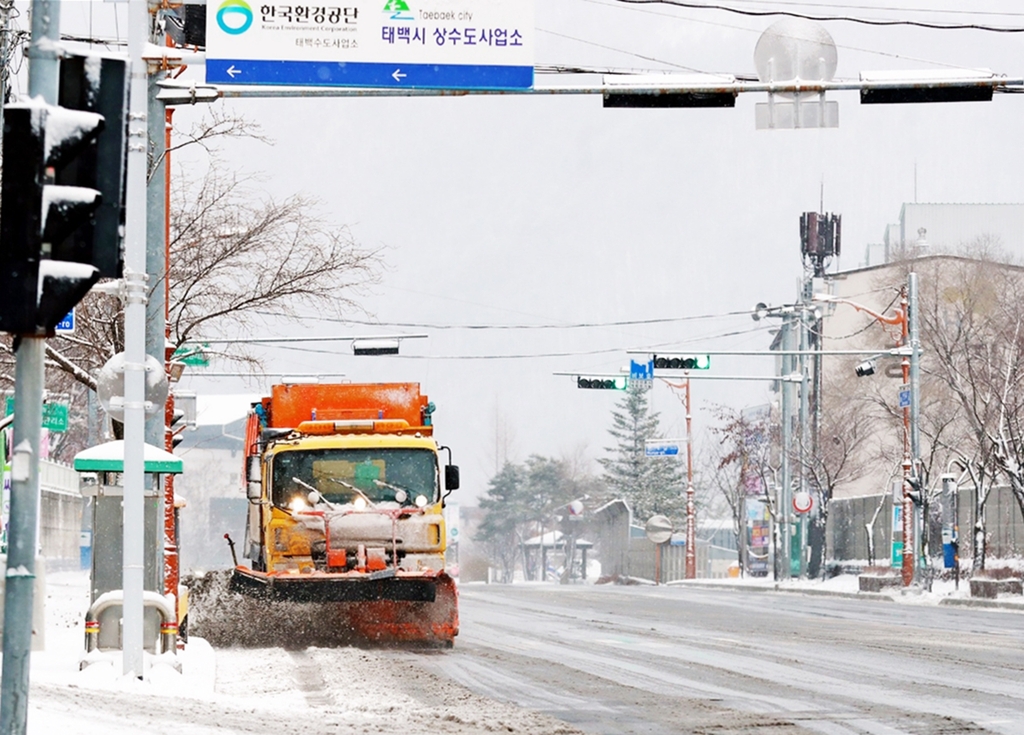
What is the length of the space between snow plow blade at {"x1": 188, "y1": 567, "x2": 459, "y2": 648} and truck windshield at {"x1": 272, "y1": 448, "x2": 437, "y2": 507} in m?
1.24

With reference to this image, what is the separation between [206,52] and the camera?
16469 mm

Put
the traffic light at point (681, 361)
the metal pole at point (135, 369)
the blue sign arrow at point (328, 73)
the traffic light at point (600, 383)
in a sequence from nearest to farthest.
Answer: the metal pole at point (135, 369)
the blue sign arrow at point (328, 73)
the traffic light at point (681, 361)
the traffic light at point (600, 383)

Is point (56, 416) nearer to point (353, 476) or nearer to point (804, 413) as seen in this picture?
point (353, 476)

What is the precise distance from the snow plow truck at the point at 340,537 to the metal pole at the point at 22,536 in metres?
13.0

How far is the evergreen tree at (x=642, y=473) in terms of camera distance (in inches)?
5002

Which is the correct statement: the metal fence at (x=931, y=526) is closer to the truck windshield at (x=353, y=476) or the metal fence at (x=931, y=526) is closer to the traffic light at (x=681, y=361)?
the traffic light at (x=681, y=361)

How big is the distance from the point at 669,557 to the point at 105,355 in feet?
222

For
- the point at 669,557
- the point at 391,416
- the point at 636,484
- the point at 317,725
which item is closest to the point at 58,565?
the point at 669,557

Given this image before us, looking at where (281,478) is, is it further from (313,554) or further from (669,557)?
(669,557)

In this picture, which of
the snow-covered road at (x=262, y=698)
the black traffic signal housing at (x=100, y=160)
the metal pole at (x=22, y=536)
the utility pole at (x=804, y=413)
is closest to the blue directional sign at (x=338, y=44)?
the snow-covered road at (x=262, y=698)

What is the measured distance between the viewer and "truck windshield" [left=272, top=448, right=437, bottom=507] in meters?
21.1

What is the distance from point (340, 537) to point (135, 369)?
267 inches

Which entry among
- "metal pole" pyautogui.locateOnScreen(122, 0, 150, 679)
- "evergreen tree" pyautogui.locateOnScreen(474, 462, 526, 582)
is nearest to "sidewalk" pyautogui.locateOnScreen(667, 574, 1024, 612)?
"metal pole" pyautogui.locateOnScreen(122, 0, 150, 679)

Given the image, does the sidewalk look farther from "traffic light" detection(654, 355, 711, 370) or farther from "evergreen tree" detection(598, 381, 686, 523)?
"evergreen tree" detection(598, 381, 686, 523)
